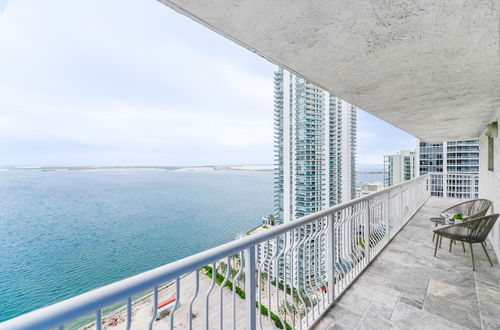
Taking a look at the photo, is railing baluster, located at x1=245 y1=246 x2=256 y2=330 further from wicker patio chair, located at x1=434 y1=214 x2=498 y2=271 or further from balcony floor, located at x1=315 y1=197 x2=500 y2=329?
wicker patio chair, located at x1=434 y1=214 x2=498 y2=271

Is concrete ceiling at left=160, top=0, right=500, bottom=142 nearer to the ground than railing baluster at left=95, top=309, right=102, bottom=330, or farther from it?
farther from it

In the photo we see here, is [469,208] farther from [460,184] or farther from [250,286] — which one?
[250,286]

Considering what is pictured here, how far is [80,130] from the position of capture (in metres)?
25.3

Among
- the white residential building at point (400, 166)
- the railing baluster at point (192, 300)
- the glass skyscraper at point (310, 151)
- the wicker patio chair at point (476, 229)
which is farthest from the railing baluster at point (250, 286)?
the white residential building at point (400, 166)

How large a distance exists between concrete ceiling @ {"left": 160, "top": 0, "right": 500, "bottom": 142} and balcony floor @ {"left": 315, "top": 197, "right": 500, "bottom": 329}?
91.2 inches

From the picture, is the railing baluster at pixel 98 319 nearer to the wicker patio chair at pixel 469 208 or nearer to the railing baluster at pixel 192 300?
the railing baluster at pixel 192 300

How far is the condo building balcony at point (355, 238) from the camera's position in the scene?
1.10 metres

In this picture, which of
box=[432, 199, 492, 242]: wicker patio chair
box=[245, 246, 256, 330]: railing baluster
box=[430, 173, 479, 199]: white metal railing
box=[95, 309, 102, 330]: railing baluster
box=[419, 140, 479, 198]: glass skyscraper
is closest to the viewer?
box=[95, 309, 102, 330]: railing baluster

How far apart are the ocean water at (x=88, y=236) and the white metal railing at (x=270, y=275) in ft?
29.8

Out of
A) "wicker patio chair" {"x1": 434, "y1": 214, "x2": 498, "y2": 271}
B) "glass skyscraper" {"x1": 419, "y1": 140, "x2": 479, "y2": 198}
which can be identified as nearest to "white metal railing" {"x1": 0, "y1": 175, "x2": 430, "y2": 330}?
"wicker patio chair" {"x1": 434, "y1": 214, "x2": 498, "y2": 271}

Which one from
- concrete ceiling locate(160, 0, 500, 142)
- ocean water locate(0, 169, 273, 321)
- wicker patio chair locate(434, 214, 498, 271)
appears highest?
concrete ceiling locate(160, 0, 500, 142)

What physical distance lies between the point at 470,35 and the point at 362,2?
0.95 meters

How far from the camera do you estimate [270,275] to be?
55.1 inches

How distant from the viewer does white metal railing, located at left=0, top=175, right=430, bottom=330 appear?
28.8 inches
